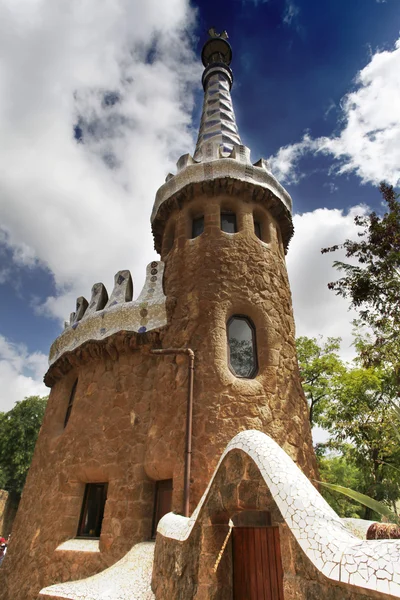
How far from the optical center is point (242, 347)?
572 cm

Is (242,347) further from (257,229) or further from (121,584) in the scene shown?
(121,584)

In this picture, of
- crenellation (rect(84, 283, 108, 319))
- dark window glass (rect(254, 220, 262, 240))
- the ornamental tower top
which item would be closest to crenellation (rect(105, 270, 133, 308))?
crenellation (rect(84, 283, 108, 319))

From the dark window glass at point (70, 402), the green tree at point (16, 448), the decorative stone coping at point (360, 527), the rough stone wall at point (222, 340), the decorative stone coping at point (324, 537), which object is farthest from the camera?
the green tree at point (16, 448)

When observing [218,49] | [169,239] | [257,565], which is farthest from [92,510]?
[218,49]

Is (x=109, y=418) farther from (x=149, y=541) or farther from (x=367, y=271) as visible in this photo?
(x=367, y=271)

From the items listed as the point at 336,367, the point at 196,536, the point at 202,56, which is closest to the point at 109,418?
the point at 196,536

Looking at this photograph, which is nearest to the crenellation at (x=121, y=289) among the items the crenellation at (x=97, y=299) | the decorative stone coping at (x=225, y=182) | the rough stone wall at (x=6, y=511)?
the crenellation at (x=97, y=299)

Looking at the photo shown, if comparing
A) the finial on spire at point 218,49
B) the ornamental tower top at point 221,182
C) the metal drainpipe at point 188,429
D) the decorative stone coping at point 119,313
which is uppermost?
the finial on spire at point 218,49

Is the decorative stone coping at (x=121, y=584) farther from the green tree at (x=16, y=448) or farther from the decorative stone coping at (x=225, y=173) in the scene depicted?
the green tree at (x=16, y=448)

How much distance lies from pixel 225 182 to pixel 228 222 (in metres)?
0.72

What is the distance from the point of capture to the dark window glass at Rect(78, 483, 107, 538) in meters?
5.57

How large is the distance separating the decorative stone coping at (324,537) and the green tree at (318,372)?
435 inches

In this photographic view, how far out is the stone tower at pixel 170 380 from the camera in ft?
16.3

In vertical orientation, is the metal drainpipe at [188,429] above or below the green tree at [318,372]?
below
